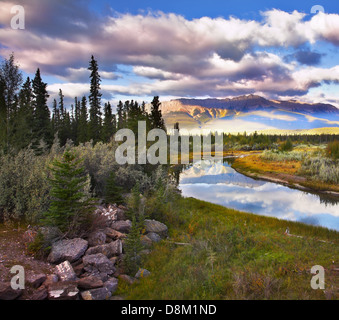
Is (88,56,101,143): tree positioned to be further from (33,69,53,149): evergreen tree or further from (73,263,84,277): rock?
(73,263,84,277): rock

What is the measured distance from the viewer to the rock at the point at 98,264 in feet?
25.3

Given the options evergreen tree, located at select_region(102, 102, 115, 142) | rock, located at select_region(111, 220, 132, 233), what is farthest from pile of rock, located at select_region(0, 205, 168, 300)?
evergreen tree, located at select_region(102, 102, 115, 142)

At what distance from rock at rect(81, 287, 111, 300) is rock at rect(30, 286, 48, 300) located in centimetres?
99

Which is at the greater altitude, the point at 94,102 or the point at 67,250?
the point at 94,102

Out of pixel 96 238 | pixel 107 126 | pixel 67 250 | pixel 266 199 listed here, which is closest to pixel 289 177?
pixel 266 199

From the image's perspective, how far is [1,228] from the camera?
9.56 m

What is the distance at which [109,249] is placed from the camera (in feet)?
29.8

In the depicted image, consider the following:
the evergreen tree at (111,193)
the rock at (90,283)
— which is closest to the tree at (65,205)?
the rock at (90,283)

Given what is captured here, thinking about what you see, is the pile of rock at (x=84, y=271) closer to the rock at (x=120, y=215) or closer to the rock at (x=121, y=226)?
the rock at (x=121, y=226)

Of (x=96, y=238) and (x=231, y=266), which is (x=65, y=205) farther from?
(x=231, y=266)

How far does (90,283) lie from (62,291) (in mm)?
847

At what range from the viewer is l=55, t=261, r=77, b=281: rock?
22.7ft

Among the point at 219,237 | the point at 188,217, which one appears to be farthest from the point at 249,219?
the point at 219,237
